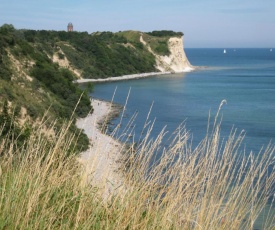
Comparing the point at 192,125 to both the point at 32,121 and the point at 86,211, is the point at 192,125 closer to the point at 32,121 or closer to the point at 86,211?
the point at 32,121

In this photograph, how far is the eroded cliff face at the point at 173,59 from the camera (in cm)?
10138

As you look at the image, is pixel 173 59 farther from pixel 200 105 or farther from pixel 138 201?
pixel 138 201

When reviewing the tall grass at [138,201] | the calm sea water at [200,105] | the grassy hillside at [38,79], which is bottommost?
the calm sea water at [200,105]

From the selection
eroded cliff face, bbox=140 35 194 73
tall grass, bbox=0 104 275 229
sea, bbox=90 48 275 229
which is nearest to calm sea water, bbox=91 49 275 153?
sea, bbox=90 48 275 229

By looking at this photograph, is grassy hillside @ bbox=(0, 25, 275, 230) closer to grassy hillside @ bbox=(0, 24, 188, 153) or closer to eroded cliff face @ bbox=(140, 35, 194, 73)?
grassy hillside @ bbox=(0, 24, 188, 153)

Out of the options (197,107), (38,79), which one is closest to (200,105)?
(197,107)

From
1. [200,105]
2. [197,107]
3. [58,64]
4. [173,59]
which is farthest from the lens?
[173,59]

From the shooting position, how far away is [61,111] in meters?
29.5

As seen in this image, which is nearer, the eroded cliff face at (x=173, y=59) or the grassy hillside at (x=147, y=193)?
the grassy hillside at (x=147, y=193)

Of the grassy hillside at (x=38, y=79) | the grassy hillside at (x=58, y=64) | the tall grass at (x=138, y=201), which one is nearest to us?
the tall grass at (x=138, y=201)

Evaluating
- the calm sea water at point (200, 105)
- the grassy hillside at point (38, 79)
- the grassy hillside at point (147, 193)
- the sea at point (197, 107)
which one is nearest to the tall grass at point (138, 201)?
the grassy hillside at point (147, 193)

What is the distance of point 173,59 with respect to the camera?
10500 centimetres

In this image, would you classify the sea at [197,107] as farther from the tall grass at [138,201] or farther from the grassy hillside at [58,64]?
the tall grass at [138,201]

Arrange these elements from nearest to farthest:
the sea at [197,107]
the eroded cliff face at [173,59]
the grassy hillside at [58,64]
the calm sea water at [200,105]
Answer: the grassy hillside at [58,64] < the sea at [197,107] < the calm sea water at [200,105] < the eroded cliff face at [173,59]
